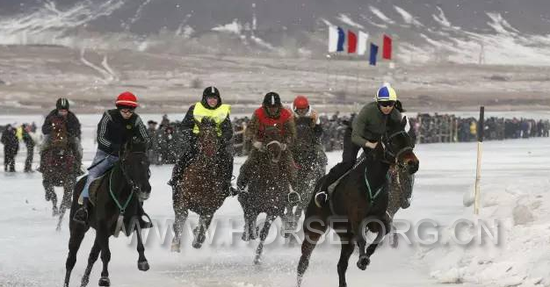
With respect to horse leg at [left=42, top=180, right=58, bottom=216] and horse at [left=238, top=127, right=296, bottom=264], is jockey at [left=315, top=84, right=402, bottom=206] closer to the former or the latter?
horse at [left=238, top=127, right=296, bottom=264]

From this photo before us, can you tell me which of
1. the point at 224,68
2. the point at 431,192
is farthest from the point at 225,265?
the point at 224,68

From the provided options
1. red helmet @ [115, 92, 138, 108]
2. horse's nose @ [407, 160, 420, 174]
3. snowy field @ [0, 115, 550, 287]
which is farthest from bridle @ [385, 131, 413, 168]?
red helmet @ [115, 92, 138, 108]

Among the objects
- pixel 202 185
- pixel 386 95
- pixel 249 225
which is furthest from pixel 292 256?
pixel 386 95

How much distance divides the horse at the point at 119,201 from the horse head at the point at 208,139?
2592 mm

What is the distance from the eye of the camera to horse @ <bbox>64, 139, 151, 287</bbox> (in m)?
10.9

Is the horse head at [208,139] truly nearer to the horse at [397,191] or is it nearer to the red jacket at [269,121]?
the red jacket at [269,121]

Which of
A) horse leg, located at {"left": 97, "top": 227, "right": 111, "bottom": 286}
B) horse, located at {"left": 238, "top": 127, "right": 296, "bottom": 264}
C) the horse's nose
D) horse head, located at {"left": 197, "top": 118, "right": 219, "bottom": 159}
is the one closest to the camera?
the horse's nose

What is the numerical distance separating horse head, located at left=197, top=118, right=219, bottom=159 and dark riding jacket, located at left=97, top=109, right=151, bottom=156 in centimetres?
246

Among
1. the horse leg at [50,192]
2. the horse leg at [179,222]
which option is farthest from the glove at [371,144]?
the horse leg at [50,192]

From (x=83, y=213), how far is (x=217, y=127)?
2.99 m

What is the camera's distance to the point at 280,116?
14.5m

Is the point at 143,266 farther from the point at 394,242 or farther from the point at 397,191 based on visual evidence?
the point at 394,242

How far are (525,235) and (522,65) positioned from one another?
16308 centimetres

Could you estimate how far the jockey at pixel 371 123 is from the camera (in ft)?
36.8
